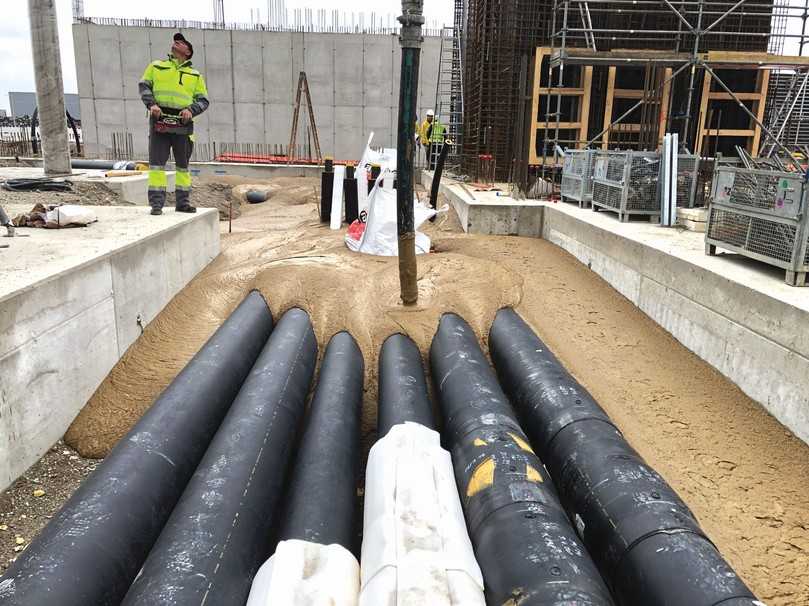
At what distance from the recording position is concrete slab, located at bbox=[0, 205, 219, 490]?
3.59 meters

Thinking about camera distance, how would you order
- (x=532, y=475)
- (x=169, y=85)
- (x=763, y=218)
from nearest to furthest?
(x=532, y=475) < (x=763, y=218) < (x=169, y=85)

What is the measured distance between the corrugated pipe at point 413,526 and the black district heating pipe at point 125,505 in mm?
1117

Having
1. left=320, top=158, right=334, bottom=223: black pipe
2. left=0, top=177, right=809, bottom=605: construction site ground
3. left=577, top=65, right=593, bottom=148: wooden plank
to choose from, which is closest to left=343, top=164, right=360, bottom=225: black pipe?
left=320, top=158, right=334, bottom=223: black pipe

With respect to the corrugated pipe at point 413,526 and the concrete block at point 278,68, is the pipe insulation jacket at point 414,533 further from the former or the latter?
the concrete block at point 278,68

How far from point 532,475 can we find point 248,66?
937 inches

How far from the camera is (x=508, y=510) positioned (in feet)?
9.07

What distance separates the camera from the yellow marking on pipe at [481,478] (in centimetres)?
302

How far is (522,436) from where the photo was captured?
346cm

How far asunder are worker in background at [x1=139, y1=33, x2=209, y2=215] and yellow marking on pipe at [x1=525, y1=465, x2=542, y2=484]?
228 inches

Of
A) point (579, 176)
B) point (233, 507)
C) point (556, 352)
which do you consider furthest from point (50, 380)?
point (579, 176)

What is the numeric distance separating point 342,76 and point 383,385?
2178 centimetres

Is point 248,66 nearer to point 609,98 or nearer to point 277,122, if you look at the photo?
point 277,122

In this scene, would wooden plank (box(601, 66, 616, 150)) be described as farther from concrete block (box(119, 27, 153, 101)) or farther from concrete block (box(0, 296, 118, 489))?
concrete block (box(119, 27, 153, 101))

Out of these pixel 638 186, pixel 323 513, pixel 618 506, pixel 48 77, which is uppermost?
pixel 48 77
